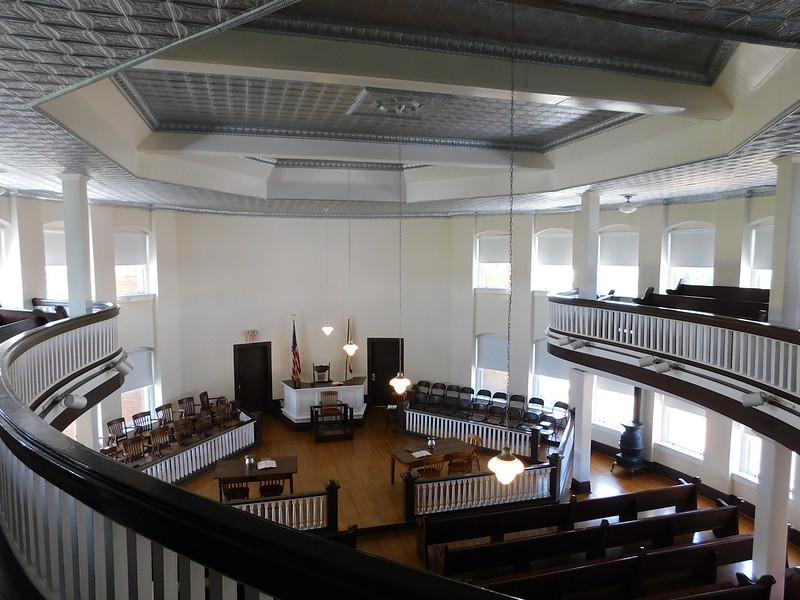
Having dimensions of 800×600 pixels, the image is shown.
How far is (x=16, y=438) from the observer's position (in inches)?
74.1

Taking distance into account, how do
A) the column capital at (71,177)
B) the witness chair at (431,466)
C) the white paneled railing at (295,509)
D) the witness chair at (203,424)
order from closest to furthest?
the column capital at (71,177) < the white paneled railing at (295,509) < the witness chair at (431,466) < the witness chair at (203,424)

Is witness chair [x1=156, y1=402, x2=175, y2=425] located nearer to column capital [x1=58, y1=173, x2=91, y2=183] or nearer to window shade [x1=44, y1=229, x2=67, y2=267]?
window shade [x1=44, y1=229, x2=67, y2=267]

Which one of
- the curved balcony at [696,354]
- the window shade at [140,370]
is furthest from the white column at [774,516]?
the window shade at [140,370]

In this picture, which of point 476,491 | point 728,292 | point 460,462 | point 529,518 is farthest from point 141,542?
point 728,292

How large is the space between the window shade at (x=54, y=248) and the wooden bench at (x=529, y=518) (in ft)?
33.4

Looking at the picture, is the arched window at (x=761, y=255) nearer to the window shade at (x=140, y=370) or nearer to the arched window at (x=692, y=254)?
the arched window at (x=692, y=254)

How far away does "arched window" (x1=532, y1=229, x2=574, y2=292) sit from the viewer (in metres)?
14.4

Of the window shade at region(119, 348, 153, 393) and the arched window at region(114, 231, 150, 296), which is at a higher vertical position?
the arched window at region(114, 231, 150, 296)

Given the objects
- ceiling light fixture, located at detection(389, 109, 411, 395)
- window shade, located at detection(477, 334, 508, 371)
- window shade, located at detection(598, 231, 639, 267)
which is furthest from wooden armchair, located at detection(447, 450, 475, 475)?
window shade, located at detection(598, 231, 639, 267)

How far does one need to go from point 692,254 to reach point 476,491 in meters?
7.53

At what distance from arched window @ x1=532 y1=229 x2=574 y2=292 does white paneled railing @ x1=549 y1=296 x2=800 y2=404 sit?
394 cm

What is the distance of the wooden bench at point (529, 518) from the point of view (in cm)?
866

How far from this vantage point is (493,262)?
15.7 m

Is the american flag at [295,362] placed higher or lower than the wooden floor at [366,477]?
higher
